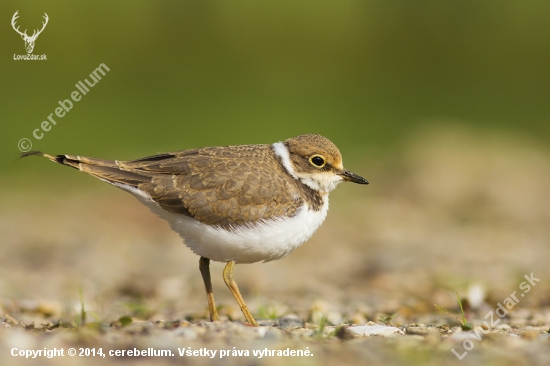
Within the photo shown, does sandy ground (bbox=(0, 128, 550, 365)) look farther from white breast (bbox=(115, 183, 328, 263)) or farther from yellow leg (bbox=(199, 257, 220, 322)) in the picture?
white breast (bbox=(115, 183, 328, 263))

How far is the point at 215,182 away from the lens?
606 cm

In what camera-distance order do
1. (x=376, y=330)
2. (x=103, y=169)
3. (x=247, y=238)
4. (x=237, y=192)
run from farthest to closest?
(x=103, y=169) → (x=237, y=192) → (x=247, y=238) → (x=376, y=330)

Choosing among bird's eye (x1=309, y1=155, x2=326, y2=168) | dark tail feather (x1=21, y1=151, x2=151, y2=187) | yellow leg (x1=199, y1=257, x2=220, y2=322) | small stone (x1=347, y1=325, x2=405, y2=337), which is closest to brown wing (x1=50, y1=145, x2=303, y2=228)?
dark tail feather (x1=21, y1=151, x2=151, y2=187)

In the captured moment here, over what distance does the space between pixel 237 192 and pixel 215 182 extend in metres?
0.22

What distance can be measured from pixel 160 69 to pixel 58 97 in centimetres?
419

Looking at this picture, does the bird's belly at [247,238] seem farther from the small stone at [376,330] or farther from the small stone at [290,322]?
the small stone at [376,330]

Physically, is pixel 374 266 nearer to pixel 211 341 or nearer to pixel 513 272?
pixel 513 272

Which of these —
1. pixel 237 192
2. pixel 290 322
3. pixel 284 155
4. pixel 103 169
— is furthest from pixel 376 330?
pixel 103 169

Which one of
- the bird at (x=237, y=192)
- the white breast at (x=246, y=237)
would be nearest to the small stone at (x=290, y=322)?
the bird at (x=237, y=192)

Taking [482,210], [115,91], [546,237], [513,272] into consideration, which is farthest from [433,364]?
[115,91]

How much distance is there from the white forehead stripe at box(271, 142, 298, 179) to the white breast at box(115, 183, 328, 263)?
454 millimetres

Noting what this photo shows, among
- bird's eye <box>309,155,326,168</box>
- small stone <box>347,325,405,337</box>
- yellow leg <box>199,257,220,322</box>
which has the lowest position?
small stone <box>347,325,405,337</box>

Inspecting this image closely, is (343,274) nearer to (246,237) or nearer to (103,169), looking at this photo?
(246,237)

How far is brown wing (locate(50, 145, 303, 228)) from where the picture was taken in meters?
5.98
